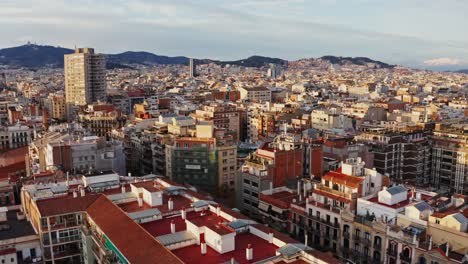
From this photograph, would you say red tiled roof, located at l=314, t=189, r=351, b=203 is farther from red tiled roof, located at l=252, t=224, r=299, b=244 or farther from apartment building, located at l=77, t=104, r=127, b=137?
apartment building, located at l=77, t=104, r=127, b=137

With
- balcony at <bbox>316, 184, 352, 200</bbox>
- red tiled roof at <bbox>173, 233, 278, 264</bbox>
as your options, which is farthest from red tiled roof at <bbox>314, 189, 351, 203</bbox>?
red tiled roof at <bbox>173, 233, 278, 264</bbox>

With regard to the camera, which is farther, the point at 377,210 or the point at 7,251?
the point at 377,210

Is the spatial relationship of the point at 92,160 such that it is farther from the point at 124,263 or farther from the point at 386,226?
the point at 386,226

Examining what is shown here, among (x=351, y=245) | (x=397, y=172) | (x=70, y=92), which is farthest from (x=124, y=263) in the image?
(x=70, y=92)

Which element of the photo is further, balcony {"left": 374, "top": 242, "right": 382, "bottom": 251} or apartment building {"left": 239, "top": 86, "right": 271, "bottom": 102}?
apartment building {"left": 239, "top": 86, "right": 271, "bottom": 102}

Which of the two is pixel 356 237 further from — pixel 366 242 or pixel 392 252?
pixel 392 252

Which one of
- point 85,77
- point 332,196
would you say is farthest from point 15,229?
point 85,77
